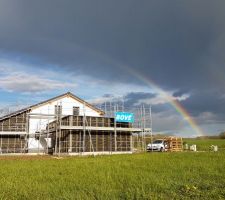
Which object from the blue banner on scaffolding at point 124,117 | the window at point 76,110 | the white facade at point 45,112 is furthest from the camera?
the window at point 76,110

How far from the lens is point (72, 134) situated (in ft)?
99.8

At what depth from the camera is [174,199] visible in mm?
7102

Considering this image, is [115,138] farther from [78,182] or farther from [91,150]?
[78,182]

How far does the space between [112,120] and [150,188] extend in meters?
25.0

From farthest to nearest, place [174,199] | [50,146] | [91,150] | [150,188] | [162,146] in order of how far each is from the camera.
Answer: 1. [162,146]
2. [50,146]
3. [91,150]
4. [150,188]
5. [174,199]

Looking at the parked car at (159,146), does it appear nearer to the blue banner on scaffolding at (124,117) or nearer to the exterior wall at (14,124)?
the blue banner on scaffolding at (124,117)

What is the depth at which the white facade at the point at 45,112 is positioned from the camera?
35.3m

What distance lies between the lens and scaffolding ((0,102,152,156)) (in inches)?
1204

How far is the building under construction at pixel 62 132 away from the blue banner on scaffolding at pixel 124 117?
16 cm

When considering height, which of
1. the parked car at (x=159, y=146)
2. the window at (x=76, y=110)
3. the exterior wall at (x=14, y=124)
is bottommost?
the parked car at (x=159, y=146)

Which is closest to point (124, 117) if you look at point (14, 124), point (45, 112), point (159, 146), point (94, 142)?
point (94, 142)

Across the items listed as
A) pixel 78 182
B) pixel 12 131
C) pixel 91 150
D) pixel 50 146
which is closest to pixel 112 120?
pixel 91 150

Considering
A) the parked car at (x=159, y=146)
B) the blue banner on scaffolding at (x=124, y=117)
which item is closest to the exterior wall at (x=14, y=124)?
the blue banner on scaffolding at (x=124, y=117)

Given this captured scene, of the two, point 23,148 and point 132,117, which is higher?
point 132,117
